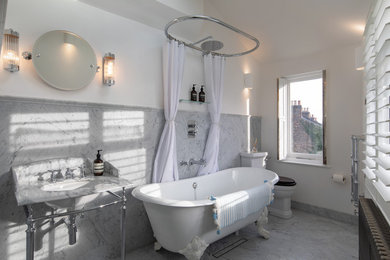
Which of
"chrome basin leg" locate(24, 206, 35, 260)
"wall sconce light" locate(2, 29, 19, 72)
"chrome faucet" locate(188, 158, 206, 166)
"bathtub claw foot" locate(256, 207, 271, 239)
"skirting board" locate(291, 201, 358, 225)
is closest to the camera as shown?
"chrome basin leg" locate(24, 206, 35, 260)

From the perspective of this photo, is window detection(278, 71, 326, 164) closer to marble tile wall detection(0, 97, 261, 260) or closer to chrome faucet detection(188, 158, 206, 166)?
chrome faucet detection(188, 158, 206, 166)

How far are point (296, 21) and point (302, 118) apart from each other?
60.9 inches

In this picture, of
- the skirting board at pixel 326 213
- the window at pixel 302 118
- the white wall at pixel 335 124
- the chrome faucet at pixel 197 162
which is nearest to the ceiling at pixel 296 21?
the white wall at pixel 335 124

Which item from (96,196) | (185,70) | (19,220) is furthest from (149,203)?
(185,70)

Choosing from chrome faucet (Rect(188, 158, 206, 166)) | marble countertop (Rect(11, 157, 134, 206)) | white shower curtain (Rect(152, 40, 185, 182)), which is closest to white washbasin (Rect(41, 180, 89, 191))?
marble countertop (Rect(11, 157, 134, 206))

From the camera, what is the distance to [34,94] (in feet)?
6.04

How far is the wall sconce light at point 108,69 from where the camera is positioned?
7.18ft

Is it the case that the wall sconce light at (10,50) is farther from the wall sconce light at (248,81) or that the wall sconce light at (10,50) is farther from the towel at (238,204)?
the wall sconce light at (248,81)

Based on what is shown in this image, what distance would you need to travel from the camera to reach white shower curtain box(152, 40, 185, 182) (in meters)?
2.57

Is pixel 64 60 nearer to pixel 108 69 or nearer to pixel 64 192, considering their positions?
pixel 108 69

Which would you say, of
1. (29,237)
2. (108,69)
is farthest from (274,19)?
(29,237)

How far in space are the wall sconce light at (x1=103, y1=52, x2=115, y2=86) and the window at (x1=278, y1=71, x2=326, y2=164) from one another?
2835mm

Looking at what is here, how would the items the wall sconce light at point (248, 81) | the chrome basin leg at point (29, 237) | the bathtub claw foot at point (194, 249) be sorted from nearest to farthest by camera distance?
the chrome basin leg at point (29, 237) < the bathtub claw foot at point (194, 249) < the wall sconce light at point (248, 81)

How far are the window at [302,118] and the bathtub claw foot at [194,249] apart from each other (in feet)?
7.98
